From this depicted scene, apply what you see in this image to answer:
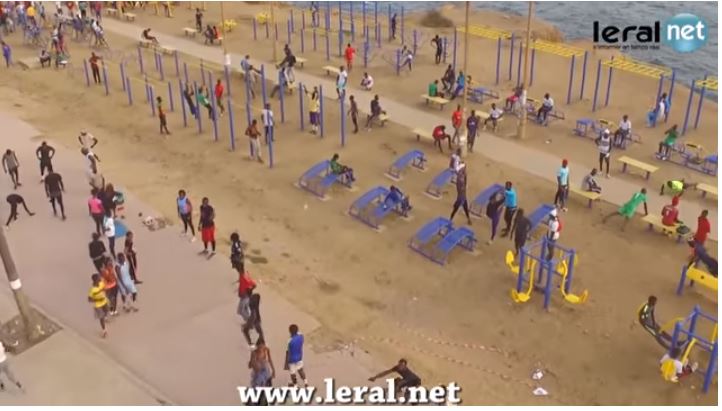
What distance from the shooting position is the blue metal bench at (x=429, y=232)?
55.5 feet

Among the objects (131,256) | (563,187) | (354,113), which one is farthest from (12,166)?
(563,187)

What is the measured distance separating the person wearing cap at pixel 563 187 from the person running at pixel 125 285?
1055cm

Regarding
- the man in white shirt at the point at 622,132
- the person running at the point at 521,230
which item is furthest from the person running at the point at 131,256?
the man in white shirt at the point at 622,132

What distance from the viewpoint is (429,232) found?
16922 mm

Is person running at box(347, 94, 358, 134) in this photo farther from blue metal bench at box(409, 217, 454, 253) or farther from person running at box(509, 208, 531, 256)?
person running at box(509, 208, 531, 256)

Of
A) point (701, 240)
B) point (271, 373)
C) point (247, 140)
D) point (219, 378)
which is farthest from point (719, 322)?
point (247, 140)

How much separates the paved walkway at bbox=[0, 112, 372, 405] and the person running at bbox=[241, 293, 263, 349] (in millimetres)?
296

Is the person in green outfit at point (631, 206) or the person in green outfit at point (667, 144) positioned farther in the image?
the person in green outfit at point (667, 144)

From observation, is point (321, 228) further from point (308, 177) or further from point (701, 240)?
point (701, 240)

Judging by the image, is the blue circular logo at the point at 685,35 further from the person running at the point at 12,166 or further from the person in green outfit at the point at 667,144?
the person running at the point at 12,166

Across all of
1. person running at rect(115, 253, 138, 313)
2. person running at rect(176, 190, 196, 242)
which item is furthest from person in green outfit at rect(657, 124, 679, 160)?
person running at rect(115, 253, 138, 313)

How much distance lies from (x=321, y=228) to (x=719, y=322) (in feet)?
30.0

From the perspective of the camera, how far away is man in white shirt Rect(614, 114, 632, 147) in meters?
22.2

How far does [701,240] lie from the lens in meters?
15.9
